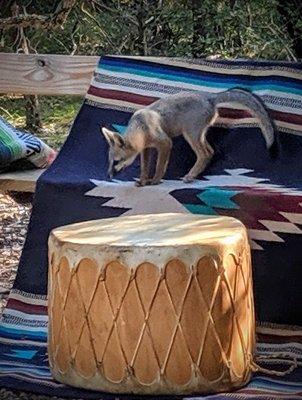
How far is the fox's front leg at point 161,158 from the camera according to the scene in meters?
3.82

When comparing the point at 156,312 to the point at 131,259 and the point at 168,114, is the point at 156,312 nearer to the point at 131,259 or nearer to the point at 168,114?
the point at 131,259

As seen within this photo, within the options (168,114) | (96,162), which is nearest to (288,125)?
(168,114)

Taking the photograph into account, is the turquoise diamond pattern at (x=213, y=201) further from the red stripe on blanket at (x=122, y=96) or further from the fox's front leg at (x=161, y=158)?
the red stripe on blanket at (x=122, y=96)

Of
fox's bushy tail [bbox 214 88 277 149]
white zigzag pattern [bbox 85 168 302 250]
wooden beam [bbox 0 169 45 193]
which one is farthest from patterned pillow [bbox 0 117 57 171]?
fox's bushy tail [bbox 214 88 277 149]

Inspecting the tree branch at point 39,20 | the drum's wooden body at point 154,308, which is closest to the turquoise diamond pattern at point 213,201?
the drum's wooden body at point 154,308

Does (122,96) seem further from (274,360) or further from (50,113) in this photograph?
(50,113)

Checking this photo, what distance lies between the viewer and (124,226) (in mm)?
3227

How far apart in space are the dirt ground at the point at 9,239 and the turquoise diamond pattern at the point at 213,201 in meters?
1.11

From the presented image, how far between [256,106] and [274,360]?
1.03 metres

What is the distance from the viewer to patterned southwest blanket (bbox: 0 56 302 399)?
3.47m

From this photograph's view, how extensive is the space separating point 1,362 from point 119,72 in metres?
1.45

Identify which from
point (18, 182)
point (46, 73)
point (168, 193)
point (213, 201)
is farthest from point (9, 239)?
point (213, 201)

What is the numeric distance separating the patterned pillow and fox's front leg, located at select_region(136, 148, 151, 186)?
2.07 feet

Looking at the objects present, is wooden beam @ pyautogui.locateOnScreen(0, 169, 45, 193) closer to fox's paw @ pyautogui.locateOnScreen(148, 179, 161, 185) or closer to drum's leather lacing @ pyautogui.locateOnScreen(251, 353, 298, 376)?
fox's paw @ pyautogui.locateOnScreen(148, 179, 161, 185)
